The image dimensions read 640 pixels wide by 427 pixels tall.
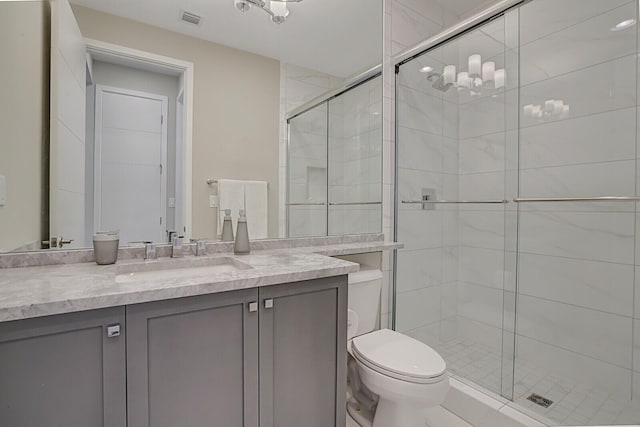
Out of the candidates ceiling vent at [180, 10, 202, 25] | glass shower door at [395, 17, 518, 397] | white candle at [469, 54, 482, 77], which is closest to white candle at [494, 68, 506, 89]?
glass shower door at [395, 17, 518, 397]

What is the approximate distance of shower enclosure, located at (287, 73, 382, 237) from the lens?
1.83 metres

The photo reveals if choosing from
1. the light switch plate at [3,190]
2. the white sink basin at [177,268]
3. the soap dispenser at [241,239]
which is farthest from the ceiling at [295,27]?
the white sink basin at [177,268]

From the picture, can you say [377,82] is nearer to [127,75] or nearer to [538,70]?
[538,70]

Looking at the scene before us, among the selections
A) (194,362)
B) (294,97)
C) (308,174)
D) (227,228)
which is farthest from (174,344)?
(294,97)

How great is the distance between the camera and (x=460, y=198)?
8.72ft

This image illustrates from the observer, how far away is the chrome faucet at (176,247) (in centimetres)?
139

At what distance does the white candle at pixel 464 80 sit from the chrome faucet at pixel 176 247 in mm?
2328

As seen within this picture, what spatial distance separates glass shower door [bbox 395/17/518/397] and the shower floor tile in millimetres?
21

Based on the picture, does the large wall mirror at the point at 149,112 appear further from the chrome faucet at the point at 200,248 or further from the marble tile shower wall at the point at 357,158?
the marble tile shower wall at the point at 357,158

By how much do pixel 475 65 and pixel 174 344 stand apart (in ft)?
8.68

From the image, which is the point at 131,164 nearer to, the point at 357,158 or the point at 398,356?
the point at 357,158

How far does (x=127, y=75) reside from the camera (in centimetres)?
135

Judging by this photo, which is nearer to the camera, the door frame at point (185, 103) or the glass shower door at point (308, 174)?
the door frame at point (185, 103)

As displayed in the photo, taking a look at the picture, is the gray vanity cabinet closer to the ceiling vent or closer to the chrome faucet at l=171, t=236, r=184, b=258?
the chrome faucet at l=171, t=236, r=184, b=258
